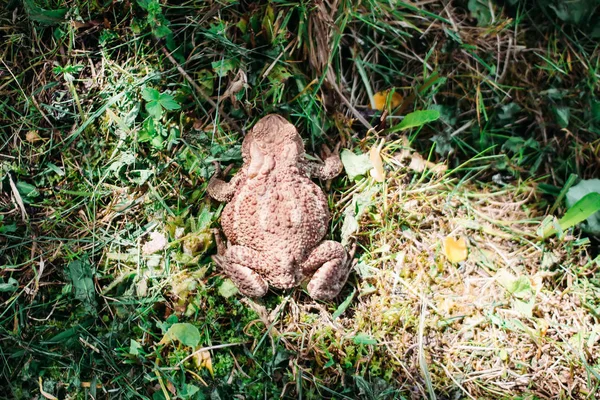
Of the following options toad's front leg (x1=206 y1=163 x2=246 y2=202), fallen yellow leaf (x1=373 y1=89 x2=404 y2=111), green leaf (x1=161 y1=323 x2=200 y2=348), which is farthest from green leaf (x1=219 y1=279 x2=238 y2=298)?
fallen yellow leaf (x1=373 y1=89 x2=404 y2=111)

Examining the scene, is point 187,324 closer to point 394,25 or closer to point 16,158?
point 16,158

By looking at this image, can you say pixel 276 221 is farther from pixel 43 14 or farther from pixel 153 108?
pixel 43 14

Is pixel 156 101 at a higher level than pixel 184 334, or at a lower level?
higher

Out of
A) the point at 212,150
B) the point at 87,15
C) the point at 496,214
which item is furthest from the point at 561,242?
the point at 87,15

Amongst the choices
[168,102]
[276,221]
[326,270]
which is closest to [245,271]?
[276,221]

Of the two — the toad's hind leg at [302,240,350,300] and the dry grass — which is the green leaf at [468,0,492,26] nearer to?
the dry grass

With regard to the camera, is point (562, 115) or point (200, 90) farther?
point (562, 115)
